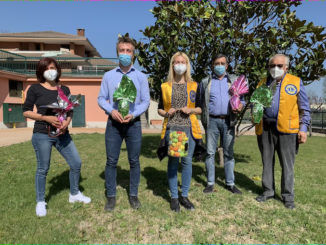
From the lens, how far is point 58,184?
4.32 m

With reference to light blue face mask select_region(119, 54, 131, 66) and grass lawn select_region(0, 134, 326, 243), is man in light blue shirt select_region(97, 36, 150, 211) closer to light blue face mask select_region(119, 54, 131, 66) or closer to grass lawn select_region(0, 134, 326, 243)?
light blue face mask select_region(119, 54, 131, 66)

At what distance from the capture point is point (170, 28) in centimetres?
516

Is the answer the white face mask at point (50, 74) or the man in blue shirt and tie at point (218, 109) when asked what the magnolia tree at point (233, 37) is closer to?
the man in blue shirt and tie at point (218, 109)

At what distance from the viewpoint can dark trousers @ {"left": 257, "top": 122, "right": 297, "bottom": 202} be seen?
Answer: 333 cm

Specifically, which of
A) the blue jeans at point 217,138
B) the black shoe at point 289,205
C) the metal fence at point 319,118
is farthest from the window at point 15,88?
the metal fence at point 319,118

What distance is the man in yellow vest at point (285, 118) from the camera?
3.22m

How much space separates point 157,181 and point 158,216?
4.82 ft

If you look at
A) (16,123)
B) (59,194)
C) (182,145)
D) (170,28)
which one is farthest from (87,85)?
(182,145)

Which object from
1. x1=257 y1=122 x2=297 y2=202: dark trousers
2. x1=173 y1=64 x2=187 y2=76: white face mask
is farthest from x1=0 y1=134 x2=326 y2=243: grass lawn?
x1=173 y1=64 x2=187 y2=76: white face mask

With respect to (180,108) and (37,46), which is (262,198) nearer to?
(180,108)

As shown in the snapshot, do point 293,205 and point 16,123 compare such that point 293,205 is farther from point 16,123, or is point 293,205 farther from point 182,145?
point 16,123

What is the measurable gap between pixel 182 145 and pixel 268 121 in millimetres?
1425

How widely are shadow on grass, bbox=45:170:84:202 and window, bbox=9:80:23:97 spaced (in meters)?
15.0

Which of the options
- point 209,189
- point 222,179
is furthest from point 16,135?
point 209,189
